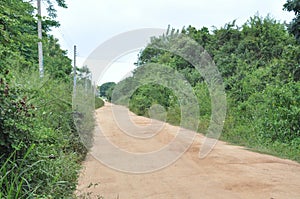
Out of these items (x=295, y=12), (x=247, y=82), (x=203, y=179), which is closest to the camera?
(x=203, y=179)

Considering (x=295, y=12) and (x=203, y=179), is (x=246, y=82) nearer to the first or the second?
(x=295, y=12)

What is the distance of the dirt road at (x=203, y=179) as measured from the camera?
509 centimetres

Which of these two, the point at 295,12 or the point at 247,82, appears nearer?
the point at 295,12

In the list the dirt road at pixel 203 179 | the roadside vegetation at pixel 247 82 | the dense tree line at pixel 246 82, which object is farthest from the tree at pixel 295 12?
the dirt road at pixel 203 179

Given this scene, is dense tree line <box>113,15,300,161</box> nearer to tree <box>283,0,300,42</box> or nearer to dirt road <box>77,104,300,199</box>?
tree <box>283,0,300,42</box>

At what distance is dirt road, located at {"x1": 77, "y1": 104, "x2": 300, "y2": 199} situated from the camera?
5087mm

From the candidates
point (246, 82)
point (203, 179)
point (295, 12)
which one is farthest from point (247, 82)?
point (203, 179)

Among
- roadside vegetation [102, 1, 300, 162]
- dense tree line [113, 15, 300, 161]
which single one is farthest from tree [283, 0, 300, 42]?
dense tree line [113, 15, 300, 161]

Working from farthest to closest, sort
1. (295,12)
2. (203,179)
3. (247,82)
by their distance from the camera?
1. (247,82)
2. (295,12)
3. (203,179)

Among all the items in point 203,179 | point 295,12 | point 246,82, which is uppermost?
point 295,12

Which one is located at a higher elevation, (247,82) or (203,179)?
(247,82)

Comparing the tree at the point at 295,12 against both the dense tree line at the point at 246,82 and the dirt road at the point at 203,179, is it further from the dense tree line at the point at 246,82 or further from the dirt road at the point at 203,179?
the dirt road at the point at 203,179

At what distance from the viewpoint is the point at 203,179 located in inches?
236

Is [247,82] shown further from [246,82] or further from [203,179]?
[203,179]
